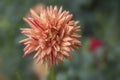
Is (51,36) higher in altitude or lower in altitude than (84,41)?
higher

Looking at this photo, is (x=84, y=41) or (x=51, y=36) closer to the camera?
(x=51, y=36)

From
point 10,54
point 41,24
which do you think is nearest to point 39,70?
point 10,54

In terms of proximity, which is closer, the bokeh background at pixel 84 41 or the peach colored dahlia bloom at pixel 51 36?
the peach colored dahlia bloom at pixel 51 36

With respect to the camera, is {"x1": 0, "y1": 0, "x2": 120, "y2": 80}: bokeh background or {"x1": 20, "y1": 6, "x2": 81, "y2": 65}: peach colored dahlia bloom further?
{"x1": 0, "y1": 0, "x2": 120, "y2": 80}: bokeh background
